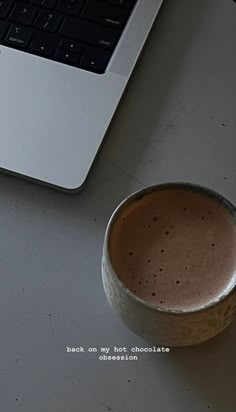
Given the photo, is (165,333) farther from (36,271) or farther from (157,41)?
(157,41)

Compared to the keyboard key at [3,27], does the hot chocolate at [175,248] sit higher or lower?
lower

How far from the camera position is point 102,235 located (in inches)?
21.0

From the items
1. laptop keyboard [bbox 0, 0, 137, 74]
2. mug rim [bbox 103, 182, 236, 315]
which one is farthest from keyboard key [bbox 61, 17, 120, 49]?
mug rim [bbox 103, 182, 236, 315]

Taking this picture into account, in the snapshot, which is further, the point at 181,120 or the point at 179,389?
the point at 181,120

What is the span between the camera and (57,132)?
56cm

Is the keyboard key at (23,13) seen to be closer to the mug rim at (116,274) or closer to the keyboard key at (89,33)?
the keyboard key at (89,33)

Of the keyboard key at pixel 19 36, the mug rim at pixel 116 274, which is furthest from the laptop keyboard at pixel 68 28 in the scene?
the mug rim at pixel 116 274

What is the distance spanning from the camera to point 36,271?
52cm

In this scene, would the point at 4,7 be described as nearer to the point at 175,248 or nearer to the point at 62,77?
the point at 62,77

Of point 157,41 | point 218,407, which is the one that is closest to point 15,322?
point 218,407

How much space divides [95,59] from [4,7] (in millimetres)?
93

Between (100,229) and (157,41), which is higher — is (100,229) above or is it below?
below

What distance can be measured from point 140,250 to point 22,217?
0.39 feet

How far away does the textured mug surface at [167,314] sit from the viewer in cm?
43
